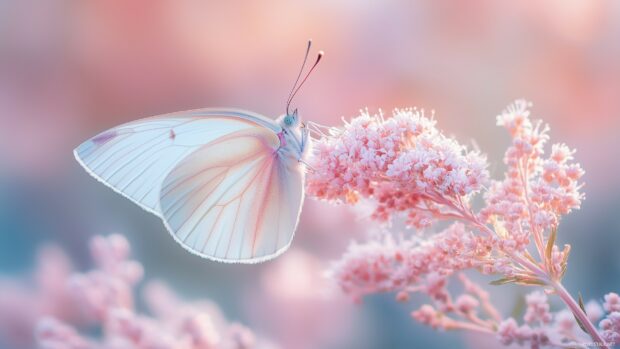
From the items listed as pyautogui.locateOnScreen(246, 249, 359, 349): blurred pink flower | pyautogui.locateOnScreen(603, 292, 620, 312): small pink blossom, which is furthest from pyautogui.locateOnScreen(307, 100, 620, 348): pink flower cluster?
pyautogui.locateOnScreen(246, 249, 359, 349): blurred pink flower

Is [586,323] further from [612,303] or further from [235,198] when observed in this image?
[235,198]

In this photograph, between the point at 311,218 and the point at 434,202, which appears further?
the point at 311,218

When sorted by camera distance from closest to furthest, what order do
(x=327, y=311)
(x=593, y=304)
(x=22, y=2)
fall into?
(x=593, y=304) < (x=327, y=311) < (x=22, y=2)

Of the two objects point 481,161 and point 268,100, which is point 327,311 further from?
point 268,100

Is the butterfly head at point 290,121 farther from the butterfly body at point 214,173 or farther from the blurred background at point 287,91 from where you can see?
the blurred background at point 287,91

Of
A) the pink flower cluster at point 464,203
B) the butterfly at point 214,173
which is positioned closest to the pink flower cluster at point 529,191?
the pink flower cluster at point 464,203

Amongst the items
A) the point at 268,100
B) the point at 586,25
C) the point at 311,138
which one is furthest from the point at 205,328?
the point at 586,25

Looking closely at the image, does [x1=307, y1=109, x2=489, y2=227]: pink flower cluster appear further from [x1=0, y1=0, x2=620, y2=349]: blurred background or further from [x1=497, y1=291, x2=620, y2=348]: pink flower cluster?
[x1=0, y1=0, x2=620, y2=349]: blurred background
